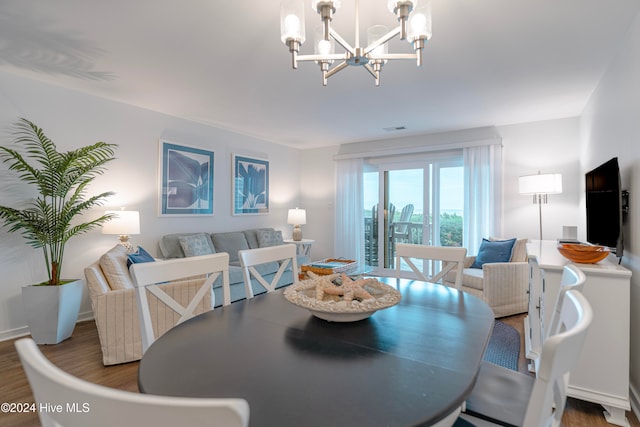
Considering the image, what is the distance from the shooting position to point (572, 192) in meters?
4.20

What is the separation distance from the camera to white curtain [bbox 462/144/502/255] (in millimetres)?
4590

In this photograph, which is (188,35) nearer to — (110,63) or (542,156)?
(110,63)

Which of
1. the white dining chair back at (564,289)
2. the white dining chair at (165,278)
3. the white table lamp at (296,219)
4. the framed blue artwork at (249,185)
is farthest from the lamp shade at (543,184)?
the framed blue artwork at (249,185)

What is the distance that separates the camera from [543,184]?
375 centimetres

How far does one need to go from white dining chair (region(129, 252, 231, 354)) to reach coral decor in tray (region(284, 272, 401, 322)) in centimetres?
50

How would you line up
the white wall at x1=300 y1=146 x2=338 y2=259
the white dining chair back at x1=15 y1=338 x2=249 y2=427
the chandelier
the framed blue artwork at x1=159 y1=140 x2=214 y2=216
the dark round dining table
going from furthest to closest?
the white wall at x1=300 y1=146 x2=338 y2=259 < the framed blue artwork at x1=159 y1=140 x2=214 y2=216 < the chandelier < the dark round dining table < the white dining chair back at x1=15 y1=338 x2=249 y2=427

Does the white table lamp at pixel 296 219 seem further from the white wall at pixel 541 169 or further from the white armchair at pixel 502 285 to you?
the white wall at pixel 541 169

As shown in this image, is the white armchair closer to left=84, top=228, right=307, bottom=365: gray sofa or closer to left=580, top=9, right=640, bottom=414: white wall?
left=580, top=9, right=640, bottom=414: white wall

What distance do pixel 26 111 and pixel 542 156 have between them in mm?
5937

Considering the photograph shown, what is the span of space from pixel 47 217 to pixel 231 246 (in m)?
2.08

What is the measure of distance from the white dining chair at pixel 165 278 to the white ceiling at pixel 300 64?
154 cm

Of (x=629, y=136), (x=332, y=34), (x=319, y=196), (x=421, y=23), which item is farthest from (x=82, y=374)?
(x=319, y=196)

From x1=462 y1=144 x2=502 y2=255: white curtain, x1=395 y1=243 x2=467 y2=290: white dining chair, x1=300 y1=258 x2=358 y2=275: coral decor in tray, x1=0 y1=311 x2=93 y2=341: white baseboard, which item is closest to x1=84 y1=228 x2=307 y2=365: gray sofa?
x1=0 y1=311 x2=93 y2=341: white baseboard

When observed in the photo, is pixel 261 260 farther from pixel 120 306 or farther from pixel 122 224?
pixel 122 224
